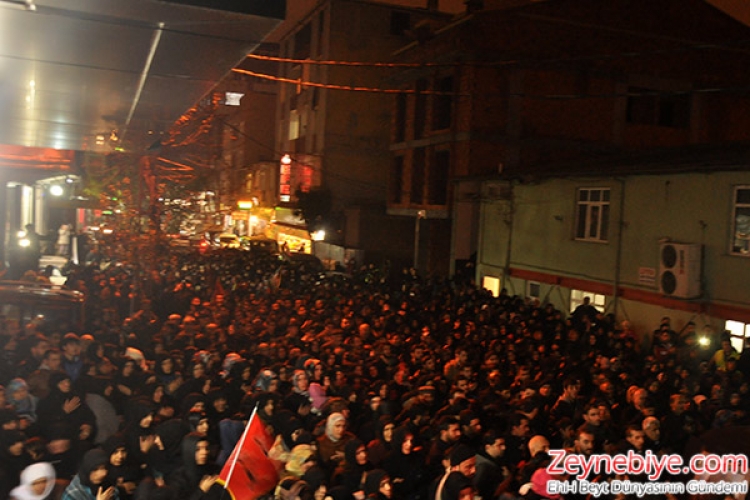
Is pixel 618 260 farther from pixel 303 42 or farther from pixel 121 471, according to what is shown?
pixel 303 42

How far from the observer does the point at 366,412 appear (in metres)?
8.02

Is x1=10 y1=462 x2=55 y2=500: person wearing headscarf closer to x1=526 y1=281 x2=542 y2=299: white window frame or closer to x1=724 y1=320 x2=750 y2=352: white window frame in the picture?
x1=724 y1=320 x2=750 y2=352: white window frame

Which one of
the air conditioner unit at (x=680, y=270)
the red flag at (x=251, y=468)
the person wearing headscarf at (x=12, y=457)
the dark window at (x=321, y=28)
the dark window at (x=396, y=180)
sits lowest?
the red flag at (x=251, y=468)

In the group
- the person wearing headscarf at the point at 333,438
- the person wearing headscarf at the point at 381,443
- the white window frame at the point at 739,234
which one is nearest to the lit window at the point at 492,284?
the white window frame at the point at 739,234

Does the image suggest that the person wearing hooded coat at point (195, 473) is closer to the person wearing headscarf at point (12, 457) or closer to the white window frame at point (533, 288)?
the person wearing headscarf at point (12, 457)

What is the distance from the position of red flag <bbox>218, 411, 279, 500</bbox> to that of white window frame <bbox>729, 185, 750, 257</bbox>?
37.3 ft

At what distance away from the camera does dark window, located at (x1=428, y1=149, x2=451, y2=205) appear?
27984mm

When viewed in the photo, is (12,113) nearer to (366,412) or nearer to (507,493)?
(366,412)

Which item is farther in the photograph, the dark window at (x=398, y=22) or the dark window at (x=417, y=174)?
the dark window at (x=398, y=22)

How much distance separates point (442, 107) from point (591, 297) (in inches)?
501

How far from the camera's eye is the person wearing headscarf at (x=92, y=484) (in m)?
5.43

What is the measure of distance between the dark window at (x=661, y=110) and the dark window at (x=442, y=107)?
7626mm

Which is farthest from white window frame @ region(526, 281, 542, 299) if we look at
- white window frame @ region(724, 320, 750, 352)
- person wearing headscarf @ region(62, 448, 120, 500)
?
person wearing headscarf @ region(62, 448, 120, 500)

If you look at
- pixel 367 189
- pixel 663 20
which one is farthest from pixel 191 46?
pixel 367 189
